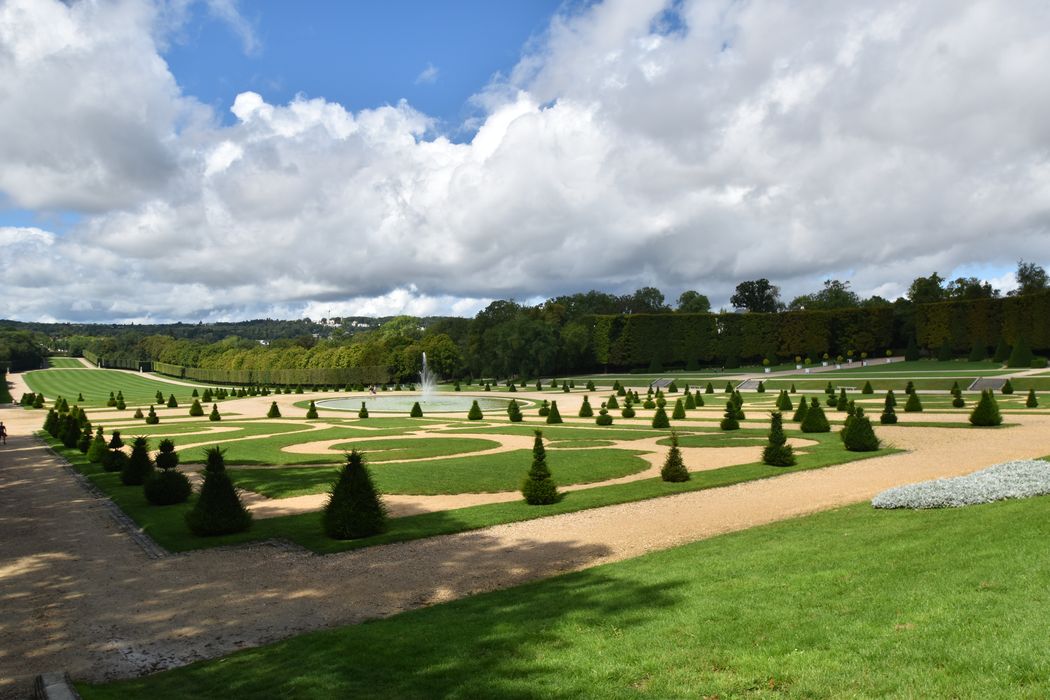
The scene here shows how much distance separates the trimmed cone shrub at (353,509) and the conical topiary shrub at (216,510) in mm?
1694

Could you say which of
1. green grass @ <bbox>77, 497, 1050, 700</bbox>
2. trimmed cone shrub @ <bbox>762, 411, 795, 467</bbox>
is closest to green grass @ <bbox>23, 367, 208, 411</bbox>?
trimmed cone shrub @ <bbox>762, 411, 795, 467</bbox>

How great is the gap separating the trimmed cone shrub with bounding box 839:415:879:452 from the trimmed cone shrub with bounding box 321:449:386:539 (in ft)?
46.1

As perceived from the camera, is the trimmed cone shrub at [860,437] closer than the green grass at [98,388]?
Yes

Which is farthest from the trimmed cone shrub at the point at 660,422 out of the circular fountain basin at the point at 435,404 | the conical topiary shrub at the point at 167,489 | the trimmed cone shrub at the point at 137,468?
the trimmed cone shrub at the point at 137,468

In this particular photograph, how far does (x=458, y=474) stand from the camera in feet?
58.1

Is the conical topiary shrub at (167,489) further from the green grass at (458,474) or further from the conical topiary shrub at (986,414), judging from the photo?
the conical topiary shrub at (986,414)

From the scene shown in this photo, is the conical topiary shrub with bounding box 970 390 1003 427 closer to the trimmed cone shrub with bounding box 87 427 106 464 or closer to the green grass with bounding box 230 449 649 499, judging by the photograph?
the green grass with bounding box 230 449 649 499

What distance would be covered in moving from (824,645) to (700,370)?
70.1 meters

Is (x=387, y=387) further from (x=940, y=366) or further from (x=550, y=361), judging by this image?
(x=940, y=366)

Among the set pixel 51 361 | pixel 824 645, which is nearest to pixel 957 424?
pixel 824 645

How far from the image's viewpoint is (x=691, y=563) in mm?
9164

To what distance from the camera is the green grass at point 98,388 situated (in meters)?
63.2

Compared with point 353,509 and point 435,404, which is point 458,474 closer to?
point 353,509

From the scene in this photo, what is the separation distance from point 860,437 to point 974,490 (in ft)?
28.6
